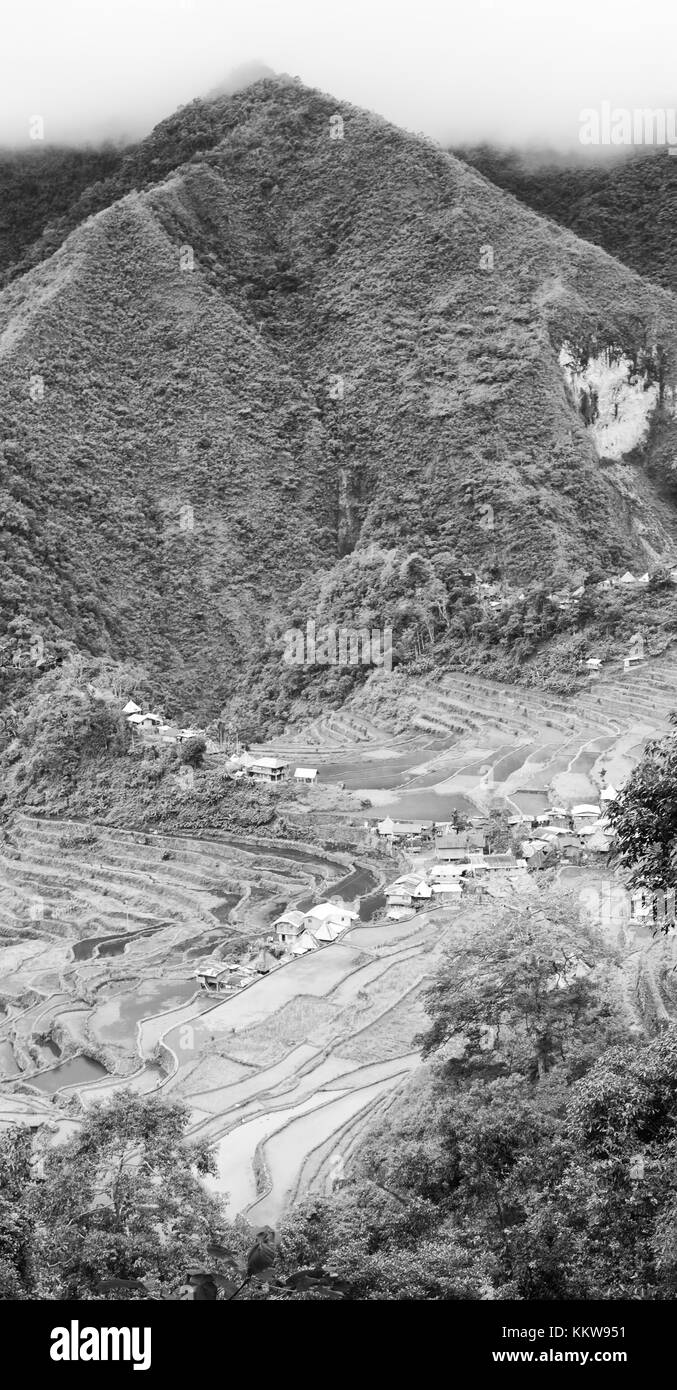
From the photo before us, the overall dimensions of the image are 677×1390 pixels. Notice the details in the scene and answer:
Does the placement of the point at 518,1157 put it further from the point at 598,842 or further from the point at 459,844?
the point at 459,844

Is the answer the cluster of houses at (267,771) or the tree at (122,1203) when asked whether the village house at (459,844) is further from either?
the tree at (122,1203)

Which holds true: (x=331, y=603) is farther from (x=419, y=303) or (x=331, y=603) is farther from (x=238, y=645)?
(x=419, y=303)

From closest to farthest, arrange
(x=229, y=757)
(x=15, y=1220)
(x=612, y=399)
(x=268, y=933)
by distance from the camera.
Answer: (x=15, y=1220)
(x=268, y=933)
(x=229, y=757)
(x=612, y=399)

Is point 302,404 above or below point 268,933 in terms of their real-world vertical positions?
above

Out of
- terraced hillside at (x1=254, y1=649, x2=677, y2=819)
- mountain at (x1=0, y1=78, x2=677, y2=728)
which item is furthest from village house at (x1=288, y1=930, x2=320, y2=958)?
mountain at (x1=0, y1=78, x2=677, y2=728)

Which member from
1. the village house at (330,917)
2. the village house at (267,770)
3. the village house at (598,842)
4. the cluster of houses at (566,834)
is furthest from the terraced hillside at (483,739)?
the village house at (330,917)

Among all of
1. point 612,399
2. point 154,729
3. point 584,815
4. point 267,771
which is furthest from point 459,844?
point 612,399

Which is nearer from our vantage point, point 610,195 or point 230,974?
point 230,974
